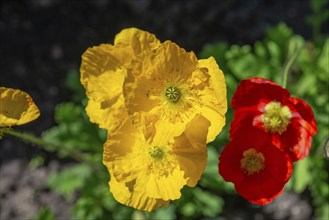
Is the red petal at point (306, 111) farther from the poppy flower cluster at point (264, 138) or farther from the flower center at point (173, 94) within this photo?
the flower center at point (173, 94)

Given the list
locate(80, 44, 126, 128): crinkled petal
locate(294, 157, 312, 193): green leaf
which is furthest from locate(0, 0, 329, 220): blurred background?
locate(80, 44, 126, 128): crinkled petal

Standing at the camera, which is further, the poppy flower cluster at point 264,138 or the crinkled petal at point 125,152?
the poppy flower cluster at point 264,138

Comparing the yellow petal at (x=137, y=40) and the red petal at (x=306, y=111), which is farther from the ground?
the yellow petal at (x=137, y=40)

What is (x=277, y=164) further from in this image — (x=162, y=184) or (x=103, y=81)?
(x=103, y=81)

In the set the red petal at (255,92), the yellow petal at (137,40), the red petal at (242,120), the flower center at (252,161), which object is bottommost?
the flower center at (252,161)

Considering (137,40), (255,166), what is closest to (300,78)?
(255,166)

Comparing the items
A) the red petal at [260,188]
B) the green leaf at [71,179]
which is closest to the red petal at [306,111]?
the red petal at [260,188]

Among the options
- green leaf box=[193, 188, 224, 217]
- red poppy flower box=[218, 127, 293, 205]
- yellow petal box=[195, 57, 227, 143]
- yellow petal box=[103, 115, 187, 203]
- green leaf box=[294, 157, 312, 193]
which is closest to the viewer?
yellow petal box=[195, 57, 227, 143]

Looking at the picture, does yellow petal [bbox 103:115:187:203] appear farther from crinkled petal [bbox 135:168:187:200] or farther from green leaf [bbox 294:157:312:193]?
green leaf [bbox 294:157:312:193]
